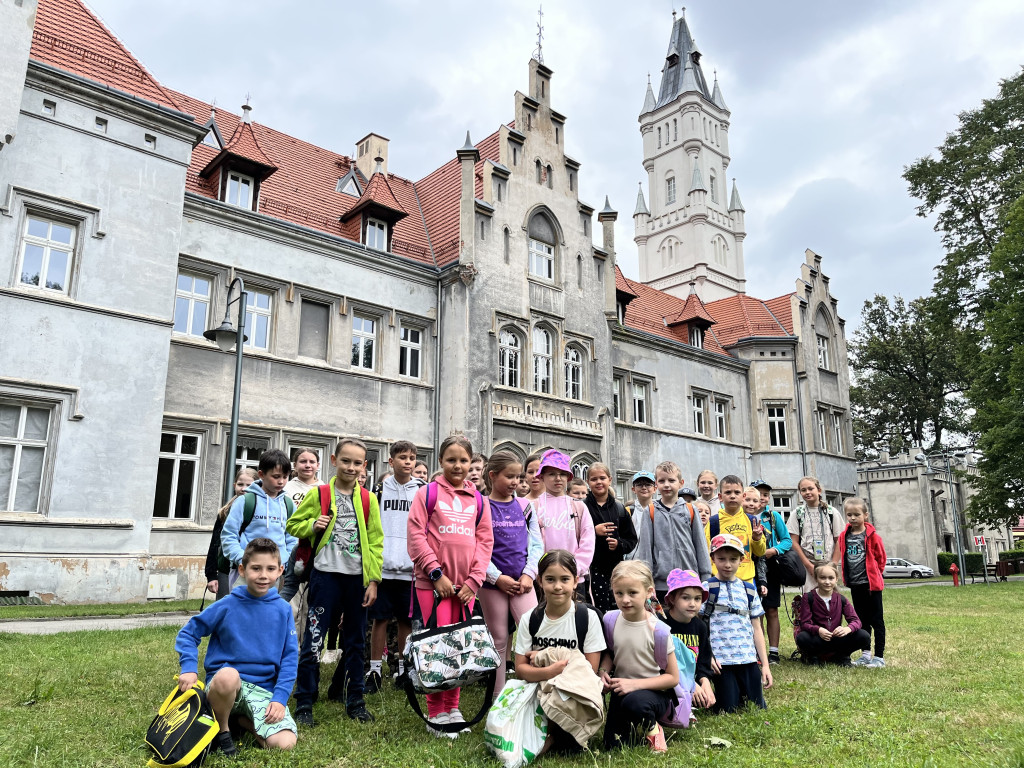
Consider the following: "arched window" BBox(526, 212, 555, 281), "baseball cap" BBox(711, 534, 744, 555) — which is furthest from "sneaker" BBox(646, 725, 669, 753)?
"arched window" BBox(526, 212, 555, 281)

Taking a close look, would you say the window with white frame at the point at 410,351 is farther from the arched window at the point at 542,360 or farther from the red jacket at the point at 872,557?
the red jacket at the point at 872,557

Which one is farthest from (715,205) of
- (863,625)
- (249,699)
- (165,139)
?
(249,699)

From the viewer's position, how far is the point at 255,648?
4.72 meters

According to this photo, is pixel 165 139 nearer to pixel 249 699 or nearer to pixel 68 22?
pixel 68 22

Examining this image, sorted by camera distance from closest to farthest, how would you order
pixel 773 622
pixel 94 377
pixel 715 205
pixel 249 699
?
pixel 249 699 → pixel 773 622 → pixel 94 377 → pixel 715 205

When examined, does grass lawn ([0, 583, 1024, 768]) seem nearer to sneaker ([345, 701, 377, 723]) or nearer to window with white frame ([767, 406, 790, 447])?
sneaker ([345, 701, 377, 723])

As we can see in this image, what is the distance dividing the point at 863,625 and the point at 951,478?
44370 millimetres

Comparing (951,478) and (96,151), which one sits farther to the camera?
(951,478)

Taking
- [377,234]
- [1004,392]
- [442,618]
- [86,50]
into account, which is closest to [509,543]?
[442,618]

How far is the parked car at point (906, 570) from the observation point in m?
39.8

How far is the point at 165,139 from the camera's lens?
16.5 meters

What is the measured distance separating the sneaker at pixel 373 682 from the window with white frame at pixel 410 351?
14326 millimetres

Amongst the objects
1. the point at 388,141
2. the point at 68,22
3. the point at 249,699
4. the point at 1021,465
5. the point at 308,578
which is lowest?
the point at 249,699

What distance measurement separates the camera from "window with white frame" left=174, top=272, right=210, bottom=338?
666 inches
